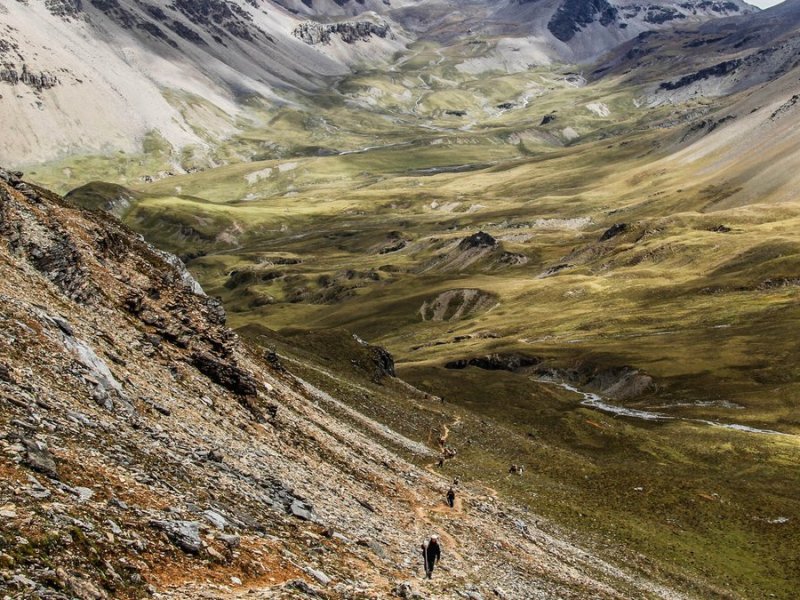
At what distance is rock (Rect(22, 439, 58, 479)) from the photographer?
18.8m

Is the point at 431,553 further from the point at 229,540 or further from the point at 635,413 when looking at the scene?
the point at 635,413

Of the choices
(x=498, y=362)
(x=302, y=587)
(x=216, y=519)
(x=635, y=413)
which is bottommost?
(x=498, y=362)

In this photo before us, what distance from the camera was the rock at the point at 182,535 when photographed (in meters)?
19.8

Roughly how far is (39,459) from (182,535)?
4.34 m

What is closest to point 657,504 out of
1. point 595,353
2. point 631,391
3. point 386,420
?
point 386,420

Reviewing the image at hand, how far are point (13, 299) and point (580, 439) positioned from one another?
73.5m

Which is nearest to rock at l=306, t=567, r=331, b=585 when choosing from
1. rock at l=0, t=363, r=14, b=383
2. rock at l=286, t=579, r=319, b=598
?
rock at l=286, t=579, r=319, b=598

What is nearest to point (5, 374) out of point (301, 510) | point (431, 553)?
point (301, 510)

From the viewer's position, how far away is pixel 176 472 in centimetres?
2433

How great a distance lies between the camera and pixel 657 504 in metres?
60.2

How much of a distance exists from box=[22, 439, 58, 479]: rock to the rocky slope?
0.06 metres

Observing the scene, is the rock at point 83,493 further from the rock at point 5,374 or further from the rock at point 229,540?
the rock at point 5,374

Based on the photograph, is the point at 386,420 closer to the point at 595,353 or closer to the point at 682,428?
the point at 682,428

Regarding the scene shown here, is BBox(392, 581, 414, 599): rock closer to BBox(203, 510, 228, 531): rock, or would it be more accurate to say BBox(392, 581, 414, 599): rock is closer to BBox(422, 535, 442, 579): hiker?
BBox(422, 535, 442, 579): hiker
